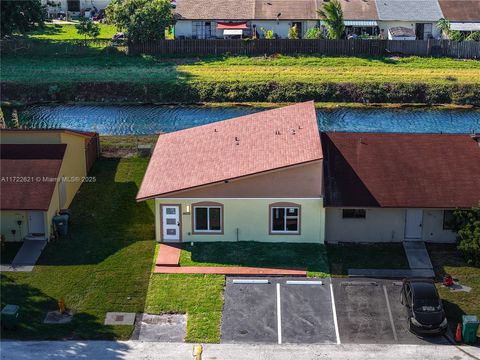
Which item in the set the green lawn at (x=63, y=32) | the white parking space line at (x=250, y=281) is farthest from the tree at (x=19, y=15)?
the white parking space line at (x=250, y=281)

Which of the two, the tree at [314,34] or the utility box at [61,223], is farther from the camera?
the tree at [314,34]

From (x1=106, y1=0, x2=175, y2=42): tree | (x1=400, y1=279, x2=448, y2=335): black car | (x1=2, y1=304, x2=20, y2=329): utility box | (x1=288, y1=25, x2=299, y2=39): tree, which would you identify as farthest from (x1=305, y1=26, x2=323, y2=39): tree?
(x1=2, y1=304, x2=20, y2=329): utility box

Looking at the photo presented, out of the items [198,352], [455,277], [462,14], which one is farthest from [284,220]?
[462,14]

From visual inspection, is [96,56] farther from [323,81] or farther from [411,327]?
[411,327]

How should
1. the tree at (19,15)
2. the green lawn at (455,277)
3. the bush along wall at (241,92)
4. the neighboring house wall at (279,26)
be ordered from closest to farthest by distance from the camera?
the green lawn at (455,277) < the bush along wall at (241,92) < the tree at (19,15) < the neighboring house wall at (279,26)

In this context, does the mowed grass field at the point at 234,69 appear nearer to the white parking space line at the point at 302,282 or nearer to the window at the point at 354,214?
the window at the point at 354,214

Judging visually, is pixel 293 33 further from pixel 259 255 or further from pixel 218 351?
pixel 218 351
